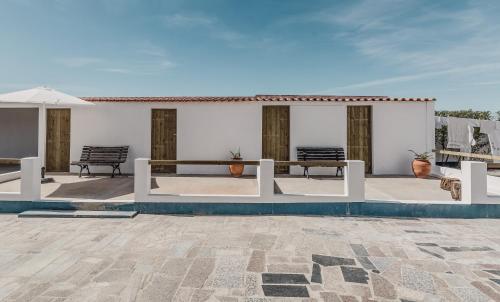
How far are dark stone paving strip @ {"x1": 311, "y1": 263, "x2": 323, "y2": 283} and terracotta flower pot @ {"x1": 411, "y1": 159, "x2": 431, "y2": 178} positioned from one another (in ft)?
24.1

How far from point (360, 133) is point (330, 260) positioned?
24.2 feet

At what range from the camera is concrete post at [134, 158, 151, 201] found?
5684 mm

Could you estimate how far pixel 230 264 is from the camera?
346cm

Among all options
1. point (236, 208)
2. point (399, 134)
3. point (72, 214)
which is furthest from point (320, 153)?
point (72, 214)

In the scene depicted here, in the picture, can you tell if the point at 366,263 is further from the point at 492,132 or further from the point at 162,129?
the point at 492,132

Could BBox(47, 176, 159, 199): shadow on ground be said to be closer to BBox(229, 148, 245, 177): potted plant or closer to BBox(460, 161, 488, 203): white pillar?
BBox(229, 148, 245, 177): potted plant

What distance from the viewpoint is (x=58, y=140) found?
398 inches

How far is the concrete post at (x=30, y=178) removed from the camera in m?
5.66

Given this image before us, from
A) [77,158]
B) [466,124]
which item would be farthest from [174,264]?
[466,124]

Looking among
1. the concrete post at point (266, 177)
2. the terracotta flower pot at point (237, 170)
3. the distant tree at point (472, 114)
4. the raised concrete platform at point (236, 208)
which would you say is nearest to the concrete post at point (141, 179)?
the raised concrete platform at point (236, 208)

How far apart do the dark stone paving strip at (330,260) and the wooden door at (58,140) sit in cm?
1019

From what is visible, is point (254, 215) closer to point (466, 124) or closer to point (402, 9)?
point (402, 9)

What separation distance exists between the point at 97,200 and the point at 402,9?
36.9 ft

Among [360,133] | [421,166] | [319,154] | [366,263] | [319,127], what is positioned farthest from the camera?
[360,133]
